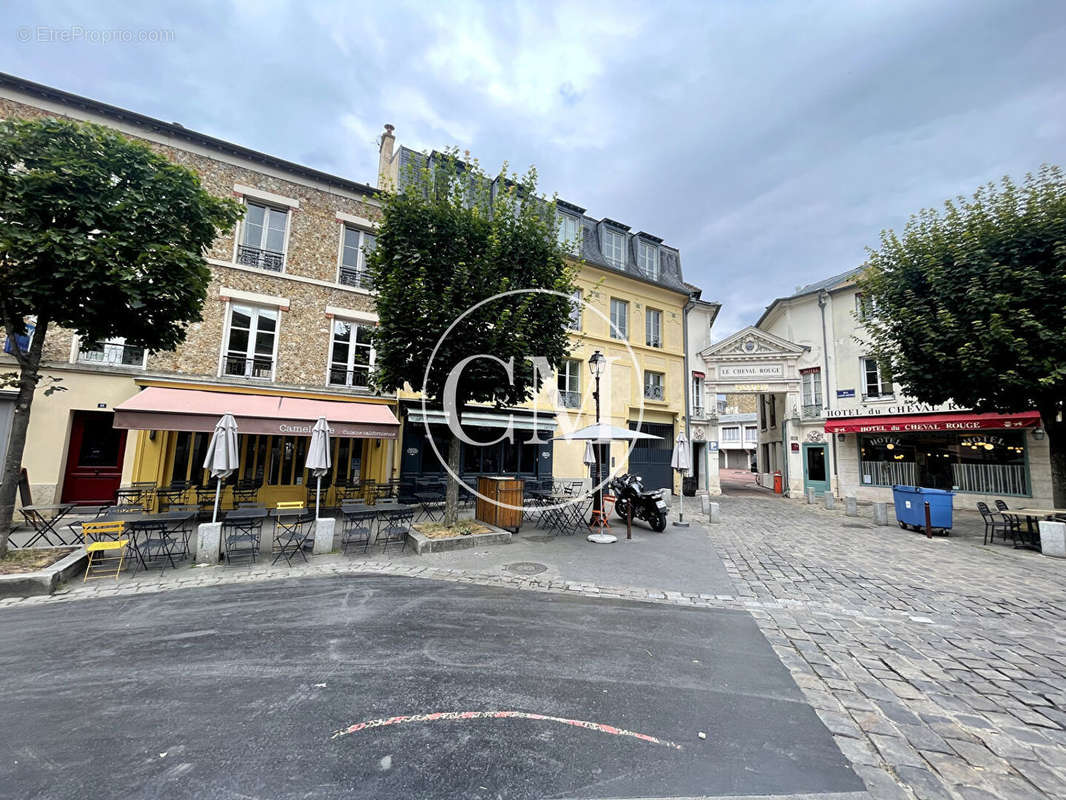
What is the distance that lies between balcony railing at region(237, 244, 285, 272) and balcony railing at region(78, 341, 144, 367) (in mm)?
3674

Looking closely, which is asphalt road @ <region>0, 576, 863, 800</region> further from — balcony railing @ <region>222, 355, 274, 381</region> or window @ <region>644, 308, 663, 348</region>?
window @ <region>644, 308, 663, 348</region>

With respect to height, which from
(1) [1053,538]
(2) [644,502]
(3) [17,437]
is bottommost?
(1) [1053,538]

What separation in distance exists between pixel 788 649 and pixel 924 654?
1.32 meters

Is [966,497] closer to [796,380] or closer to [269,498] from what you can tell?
[796,380]

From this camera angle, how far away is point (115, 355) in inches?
437

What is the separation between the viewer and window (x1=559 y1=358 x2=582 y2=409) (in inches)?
690

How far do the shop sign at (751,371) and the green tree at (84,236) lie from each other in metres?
20.5

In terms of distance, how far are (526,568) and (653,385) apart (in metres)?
14.6

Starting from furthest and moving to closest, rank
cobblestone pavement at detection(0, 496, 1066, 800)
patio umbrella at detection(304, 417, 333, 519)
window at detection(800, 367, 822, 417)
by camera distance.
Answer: window at detection(800, 367, 822, 417) < patio umbrella at detection(304, 417, 333, 519) < cobblestone pavement at detection(0, 496, 1066, 800)

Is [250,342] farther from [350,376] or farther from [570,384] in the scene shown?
[570,384]

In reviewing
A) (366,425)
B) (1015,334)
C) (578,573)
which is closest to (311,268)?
(366,425)

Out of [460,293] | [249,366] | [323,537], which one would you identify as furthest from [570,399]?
[323,537]

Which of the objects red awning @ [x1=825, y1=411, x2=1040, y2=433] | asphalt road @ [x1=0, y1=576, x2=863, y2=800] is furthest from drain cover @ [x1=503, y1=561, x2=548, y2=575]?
red awning @ [x1=825, y1=411, x2=1040, y2=433]

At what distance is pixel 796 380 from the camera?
20.0m
